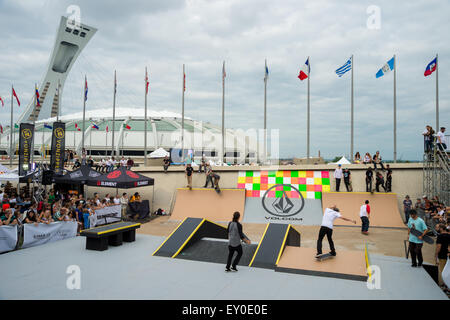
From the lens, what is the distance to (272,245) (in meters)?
7.89

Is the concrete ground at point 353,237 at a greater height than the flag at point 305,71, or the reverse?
the flag at point 305,71

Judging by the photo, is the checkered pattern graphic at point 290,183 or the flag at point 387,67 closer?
the checkered pattern graphic at point 290,183

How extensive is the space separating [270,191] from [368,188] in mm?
5494

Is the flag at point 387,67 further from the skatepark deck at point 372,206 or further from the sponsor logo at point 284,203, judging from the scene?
the sponsor logo at point 284,203

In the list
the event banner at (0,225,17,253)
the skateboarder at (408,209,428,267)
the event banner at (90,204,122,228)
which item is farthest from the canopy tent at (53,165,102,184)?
the skateboarder at (408,209,428,267)

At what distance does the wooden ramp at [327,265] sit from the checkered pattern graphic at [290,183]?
936cm

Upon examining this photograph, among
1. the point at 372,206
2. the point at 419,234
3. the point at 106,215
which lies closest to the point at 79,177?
the point at 106,215

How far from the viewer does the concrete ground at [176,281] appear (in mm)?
5590

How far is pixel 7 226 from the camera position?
8836 millimetres

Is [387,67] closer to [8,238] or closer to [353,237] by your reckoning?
[353,237]

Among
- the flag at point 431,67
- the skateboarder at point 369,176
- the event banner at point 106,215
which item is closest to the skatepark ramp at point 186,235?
the event banner at point 106,215

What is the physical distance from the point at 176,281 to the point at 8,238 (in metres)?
6.00
